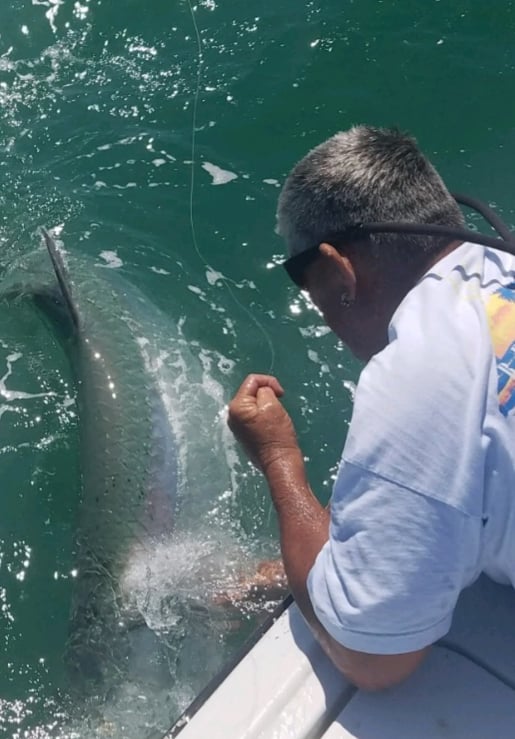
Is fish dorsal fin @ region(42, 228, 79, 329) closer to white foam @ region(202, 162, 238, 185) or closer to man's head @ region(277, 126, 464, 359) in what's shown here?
white foam @ region(202, 162, 238, 185)

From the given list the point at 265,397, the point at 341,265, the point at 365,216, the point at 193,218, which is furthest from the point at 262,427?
the point at 193,218

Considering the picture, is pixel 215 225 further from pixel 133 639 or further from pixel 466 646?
pixel 466 646

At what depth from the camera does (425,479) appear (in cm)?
152

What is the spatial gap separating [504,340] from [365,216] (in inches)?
17.3

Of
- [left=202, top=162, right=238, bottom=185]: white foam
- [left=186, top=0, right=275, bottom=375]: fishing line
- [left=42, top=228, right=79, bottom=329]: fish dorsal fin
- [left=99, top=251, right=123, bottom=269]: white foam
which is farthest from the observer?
[left=202, top=162, right=238, bottom=185]: white foam

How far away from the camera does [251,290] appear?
4.34m

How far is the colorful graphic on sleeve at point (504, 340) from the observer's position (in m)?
1.54

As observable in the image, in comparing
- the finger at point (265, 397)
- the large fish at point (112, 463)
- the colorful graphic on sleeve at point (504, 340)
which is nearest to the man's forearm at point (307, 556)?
the finger at point (265, 397)

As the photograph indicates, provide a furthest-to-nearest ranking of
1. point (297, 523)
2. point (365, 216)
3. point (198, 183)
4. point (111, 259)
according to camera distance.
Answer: point (198, 183), point (111, 259), point (297, 523), point (365, 216)

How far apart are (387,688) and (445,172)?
350 centimetres

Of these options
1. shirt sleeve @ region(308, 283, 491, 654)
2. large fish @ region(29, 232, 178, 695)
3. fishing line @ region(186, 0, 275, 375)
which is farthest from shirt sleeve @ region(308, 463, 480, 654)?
fishing line @ region(186, 0, 275, 375)

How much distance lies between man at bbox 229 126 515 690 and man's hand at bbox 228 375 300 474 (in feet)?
1.17

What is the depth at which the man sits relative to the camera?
1522 mm

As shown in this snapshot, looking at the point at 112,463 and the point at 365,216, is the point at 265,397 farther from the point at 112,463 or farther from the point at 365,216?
Result: the point at 112,463
